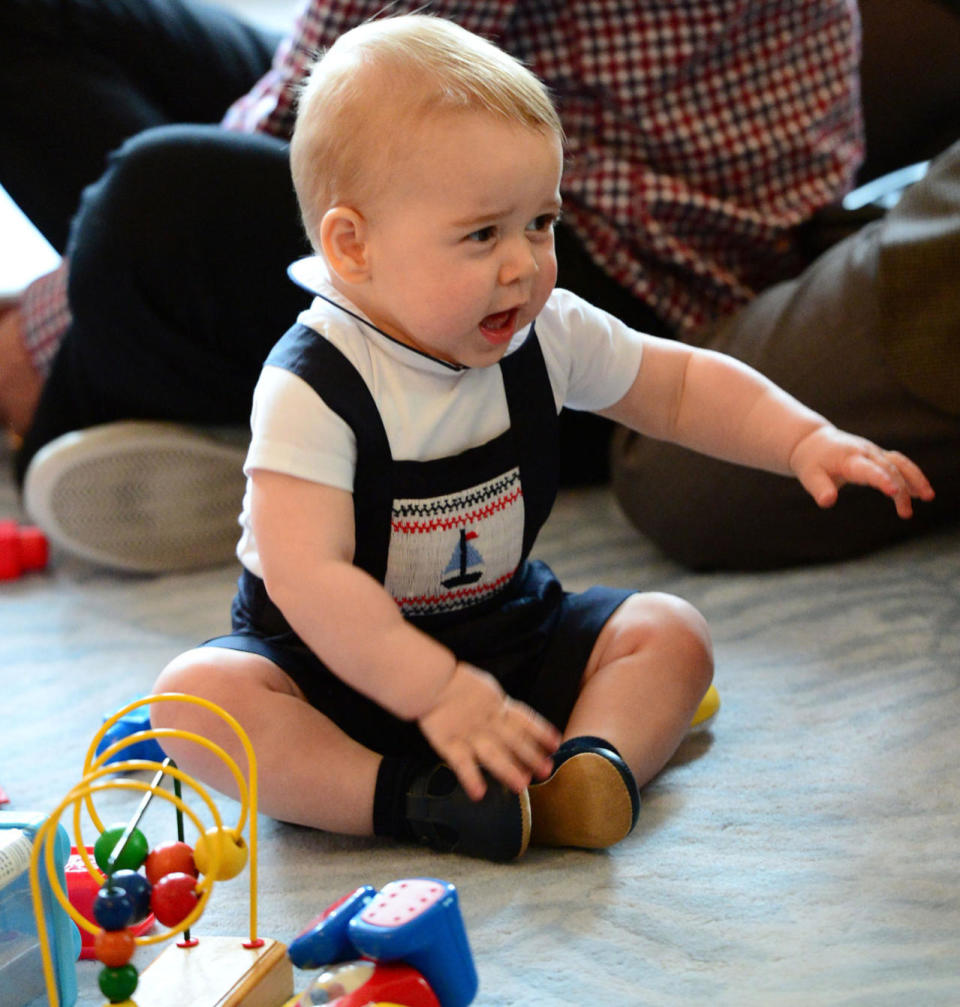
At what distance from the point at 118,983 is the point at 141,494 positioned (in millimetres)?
837

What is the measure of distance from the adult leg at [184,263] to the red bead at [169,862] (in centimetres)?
78

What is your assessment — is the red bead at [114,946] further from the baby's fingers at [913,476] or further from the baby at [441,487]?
the baby's fingers at [913,476]

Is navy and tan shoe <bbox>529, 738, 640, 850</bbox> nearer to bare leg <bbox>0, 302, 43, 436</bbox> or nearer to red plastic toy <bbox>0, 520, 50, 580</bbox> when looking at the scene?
red plastic toy <bbox>0, 520, 50, 580</bbox>

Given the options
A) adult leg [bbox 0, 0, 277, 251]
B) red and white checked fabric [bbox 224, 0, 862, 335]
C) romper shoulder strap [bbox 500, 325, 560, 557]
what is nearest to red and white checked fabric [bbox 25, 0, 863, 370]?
red and white checked fabric [bbox 224, 0, 862, 335]

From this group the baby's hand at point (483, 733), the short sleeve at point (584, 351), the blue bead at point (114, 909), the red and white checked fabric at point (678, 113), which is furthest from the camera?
the red and white checked fabric at point (678, 113)

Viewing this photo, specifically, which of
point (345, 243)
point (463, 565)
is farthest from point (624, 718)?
point (345, 243)

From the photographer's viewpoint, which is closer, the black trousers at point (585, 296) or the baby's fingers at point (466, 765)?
the baby's fingers at point (466, 765)

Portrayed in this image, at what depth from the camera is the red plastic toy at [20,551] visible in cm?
140

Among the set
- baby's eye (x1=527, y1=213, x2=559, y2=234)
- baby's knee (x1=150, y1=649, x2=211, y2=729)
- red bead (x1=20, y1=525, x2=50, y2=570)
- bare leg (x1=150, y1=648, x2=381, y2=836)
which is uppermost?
baby's eye (x1=527, y1=213, x2=559, y2=234)

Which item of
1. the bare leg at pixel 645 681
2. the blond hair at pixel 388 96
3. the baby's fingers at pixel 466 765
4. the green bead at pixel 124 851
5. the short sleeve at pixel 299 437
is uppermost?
the blond hair at pixel 388 96

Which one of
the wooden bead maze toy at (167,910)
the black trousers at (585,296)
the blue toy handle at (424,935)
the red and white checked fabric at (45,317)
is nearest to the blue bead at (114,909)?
the wooden bead maze toy at (167,910)

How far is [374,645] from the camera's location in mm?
702

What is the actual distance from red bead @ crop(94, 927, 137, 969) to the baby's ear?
42 cm

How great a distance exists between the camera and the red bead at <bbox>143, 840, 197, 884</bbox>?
590mm
